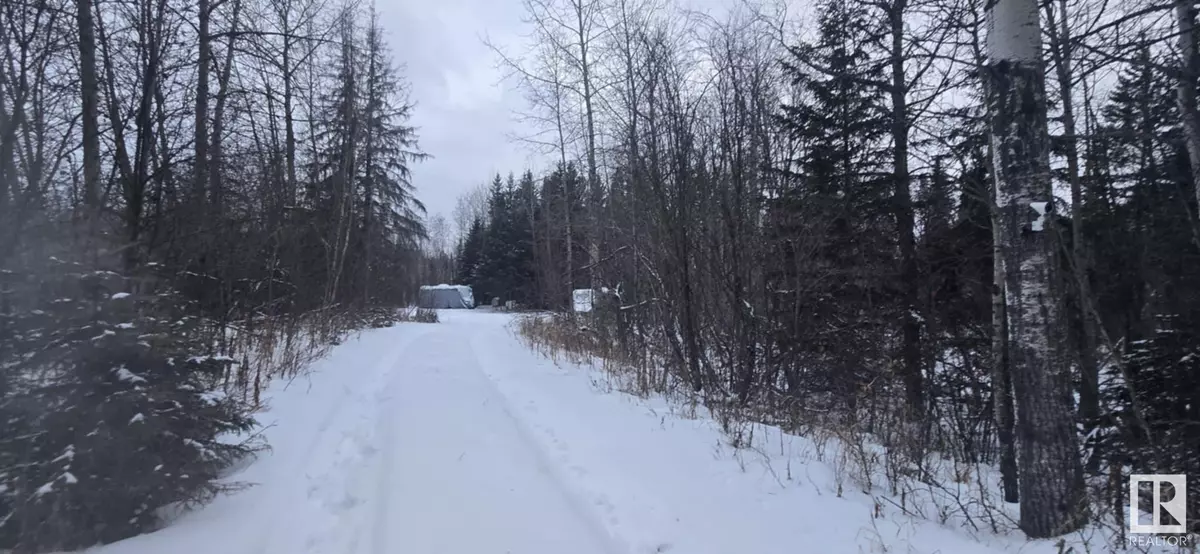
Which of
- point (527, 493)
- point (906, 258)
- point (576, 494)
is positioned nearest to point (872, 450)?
point (576, 494)

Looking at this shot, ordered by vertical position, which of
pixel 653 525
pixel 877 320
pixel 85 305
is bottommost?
pixel 653 525

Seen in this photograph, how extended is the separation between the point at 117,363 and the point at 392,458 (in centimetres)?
239

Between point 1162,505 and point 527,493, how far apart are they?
415 centimetres

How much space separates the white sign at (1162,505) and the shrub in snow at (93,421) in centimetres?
572

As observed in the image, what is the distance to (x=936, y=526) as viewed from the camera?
4000 mm

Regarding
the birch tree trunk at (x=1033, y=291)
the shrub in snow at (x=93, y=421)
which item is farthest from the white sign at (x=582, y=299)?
the birch tree trunk at (x=1033, y=291)

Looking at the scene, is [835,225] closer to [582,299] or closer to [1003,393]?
[1003,393]

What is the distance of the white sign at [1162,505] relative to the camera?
3650 millimetres

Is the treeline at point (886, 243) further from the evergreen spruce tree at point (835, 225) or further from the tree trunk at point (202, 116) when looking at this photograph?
the tree trunk at point (202, 116)

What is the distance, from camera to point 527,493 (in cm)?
486

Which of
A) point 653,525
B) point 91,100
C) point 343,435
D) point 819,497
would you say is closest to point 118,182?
point 91,100

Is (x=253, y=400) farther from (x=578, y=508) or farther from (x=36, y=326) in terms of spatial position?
(x=578, y=508)

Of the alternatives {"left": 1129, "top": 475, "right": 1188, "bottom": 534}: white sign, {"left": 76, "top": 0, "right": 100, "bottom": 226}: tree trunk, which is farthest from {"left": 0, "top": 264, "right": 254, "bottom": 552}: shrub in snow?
{"left": 1129, "top": 475, "right": 1188, "bottom": 534}: white sign

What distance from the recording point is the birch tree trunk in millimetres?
3684
